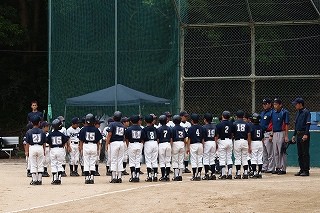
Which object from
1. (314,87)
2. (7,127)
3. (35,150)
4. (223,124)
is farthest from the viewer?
(7,127)

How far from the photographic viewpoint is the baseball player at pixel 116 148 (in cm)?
2094

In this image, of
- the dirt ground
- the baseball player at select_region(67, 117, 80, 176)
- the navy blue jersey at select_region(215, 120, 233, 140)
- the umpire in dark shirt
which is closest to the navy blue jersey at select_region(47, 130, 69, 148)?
the dirt ground

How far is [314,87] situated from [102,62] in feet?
23.3

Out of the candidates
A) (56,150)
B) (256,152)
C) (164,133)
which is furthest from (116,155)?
(256,152)

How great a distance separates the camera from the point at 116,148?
69.2 feet

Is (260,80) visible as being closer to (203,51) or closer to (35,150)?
(203,51)

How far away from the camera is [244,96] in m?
27.0

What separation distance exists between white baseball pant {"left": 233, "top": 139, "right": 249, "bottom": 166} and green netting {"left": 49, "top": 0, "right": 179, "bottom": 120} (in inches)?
252

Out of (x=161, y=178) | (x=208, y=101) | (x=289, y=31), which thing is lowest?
(x=161, y=178)

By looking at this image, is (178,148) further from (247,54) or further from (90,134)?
(247,54)

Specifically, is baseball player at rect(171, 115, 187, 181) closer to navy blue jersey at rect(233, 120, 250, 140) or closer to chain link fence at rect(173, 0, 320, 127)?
navy blue jersey at rect(233, 120, 250, 140)

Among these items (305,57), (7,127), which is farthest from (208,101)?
(7,127)

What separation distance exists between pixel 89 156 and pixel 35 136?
1.35 metres

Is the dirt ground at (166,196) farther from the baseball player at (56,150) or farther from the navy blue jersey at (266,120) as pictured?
the navy blue jersey at (266,120)
